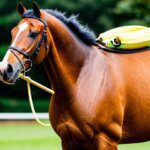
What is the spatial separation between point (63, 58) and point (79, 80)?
0.92 feet

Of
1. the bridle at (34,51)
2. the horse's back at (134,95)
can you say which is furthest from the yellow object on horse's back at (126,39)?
the bridle at (34,51)

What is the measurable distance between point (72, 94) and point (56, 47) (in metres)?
0.50

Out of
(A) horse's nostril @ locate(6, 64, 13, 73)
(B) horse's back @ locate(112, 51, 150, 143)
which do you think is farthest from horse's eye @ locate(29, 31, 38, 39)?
(B) horse's back @ locate(112, 51, 150, 143)

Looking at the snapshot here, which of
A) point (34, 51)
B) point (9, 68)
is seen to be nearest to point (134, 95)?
point (34, 51)

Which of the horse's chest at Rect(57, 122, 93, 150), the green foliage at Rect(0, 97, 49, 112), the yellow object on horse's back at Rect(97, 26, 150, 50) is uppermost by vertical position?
the yellow object on horse's back at Rect(97, 26, 150, 50)

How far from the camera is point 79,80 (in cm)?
685

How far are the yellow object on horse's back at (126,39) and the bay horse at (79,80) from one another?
0.18m

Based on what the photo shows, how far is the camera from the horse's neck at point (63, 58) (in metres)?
6.71

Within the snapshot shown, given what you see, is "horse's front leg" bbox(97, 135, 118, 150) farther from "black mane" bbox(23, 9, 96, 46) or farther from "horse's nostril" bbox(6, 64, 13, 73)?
"horse's nostril" bbox(6, 64, 13, 73)

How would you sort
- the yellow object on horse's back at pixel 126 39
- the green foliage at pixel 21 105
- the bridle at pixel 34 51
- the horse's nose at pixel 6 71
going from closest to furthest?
the horse's nose at pixel 6 71, the bridle at pixel 34 51, the yellow object on horse's back at pixel 126 39, the green foliage at pixel 21 105

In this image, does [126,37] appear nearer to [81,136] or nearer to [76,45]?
[76,45]

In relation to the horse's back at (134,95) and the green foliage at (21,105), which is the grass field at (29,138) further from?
the horse's back at (134,95)

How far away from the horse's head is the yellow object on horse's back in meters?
1.03

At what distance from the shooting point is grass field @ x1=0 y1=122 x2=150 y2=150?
11.9 m
